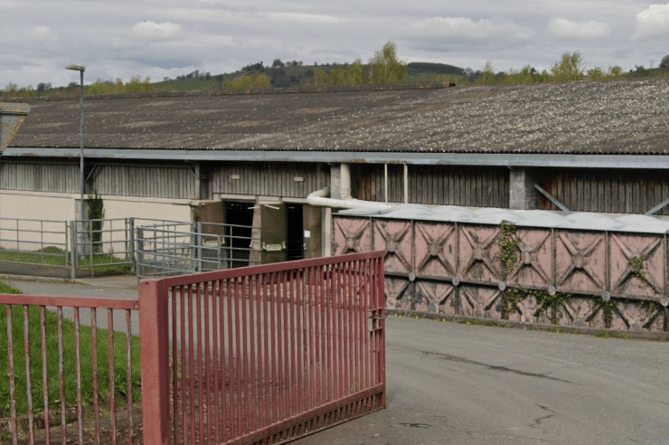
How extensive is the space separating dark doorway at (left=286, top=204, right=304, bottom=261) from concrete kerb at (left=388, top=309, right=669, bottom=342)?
29.5ft

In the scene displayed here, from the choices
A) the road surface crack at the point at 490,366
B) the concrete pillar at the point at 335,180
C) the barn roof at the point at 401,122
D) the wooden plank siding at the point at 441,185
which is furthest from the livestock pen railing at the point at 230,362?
the concrete pillar at the point at 335,180

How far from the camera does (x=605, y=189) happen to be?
2231 centimetres

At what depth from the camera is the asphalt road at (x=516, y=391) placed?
985 centimetres

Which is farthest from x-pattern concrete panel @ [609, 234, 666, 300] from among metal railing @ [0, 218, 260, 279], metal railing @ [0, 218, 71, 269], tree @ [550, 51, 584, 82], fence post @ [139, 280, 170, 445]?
tree @ [550, 51, 584, 82]

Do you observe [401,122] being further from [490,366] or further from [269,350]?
[269,350]

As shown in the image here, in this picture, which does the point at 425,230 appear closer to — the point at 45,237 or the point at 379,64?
the point at 45,237

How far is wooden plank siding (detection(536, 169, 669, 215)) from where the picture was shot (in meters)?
21.6

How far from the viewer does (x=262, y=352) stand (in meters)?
9.15

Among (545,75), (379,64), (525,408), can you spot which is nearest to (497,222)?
(525,408)

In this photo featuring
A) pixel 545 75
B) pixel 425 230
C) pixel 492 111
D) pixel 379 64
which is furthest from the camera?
pixel 379 64

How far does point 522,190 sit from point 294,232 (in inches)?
332

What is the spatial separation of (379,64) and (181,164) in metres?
66.0

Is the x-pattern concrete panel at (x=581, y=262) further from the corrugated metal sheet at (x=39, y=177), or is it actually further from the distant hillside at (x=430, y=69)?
the distant hillside at (x=430, y=69)

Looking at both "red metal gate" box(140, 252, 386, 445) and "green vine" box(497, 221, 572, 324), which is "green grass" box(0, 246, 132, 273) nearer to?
"green vine" box(497, 221, 572, 324)
